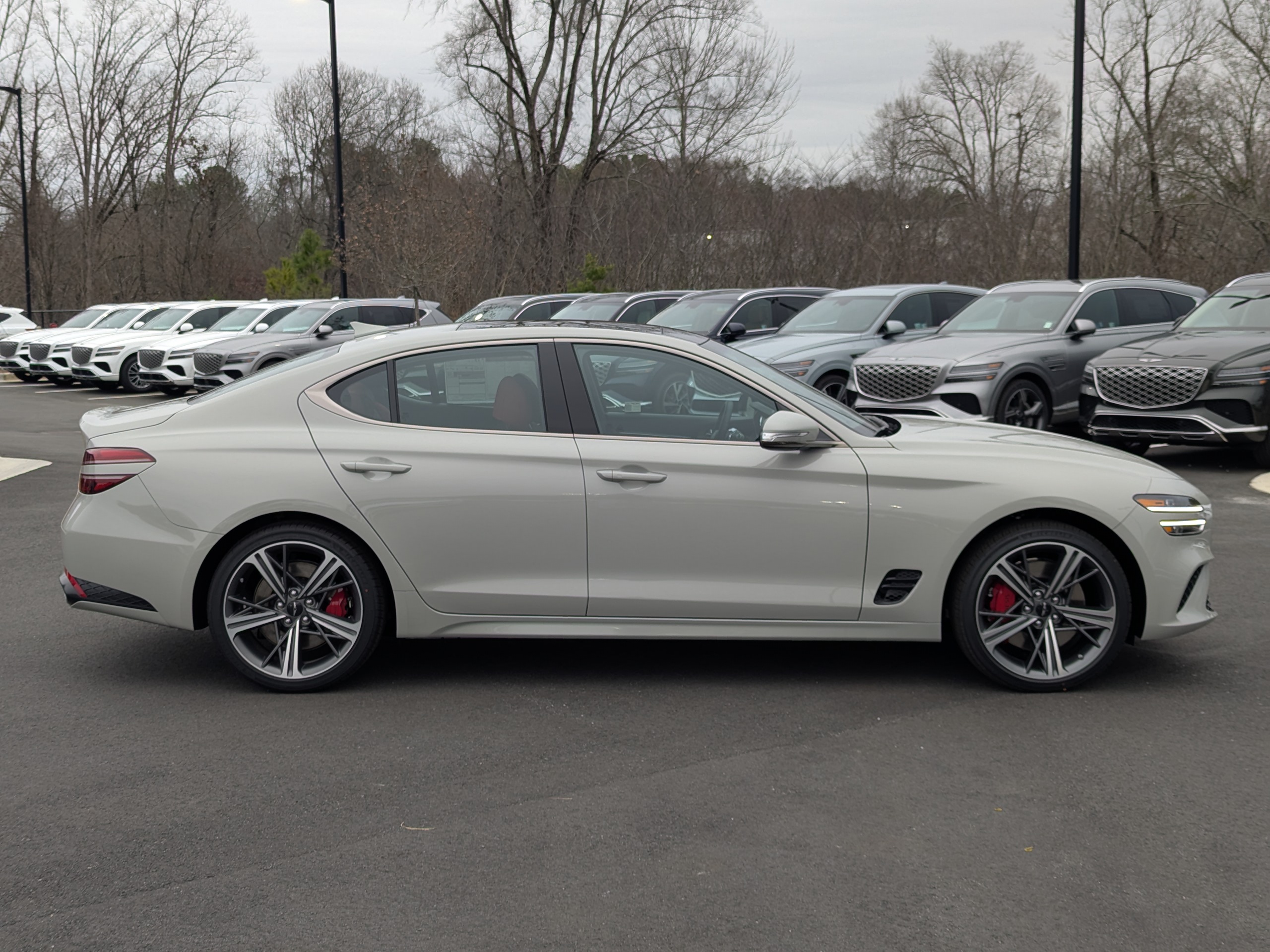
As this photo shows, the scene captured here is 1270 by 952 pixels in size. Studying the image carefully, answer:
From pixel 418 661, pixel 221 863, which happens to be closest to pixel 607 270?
pixel 418 661

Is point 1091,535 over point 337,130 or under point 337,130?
under

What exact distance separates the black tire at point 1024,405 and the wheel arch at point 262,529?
30.1 ft

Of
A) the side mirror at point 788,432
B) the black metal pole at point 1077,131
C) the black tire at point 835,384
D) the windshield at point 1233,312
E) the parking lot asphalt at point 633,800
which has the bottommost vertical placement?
the parking lot asphalt at point 633,800

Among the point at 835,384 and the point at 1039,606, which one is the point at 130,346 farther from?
the point at 1039,606

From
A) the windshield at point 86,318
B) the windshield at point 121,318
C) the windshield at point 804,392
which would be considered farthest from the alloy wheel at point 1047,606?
the windshield at point 86,318

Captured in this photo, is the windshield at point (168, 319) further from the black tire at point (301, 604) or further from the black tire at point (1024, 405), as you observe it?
the black tire at point (301, 604)

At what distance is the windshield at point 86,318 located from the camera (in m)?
31.2

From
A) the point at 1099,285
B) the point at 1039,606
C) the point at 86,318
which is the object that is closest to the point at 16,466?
the point at 1039,606

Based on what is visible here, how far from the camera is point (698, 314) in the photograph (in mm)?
18438

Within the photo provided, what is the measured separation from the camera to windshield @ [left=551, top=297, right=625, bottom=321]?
2219 centimetres

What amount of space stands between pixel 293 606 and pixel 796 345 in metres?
11.0

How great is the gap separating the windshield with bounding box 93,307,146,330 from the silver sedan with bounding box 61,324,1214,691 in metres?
26.1

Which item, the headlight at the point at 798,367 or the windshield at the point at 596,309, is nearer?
the headlight at the point at 798,367

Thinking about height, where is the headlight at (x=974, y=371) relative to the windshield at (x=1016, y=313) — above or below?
below
